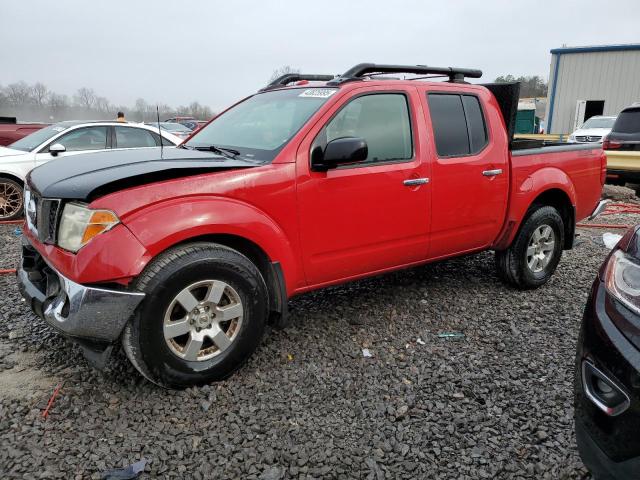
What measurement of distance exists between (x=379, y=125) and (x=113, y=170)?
179cm

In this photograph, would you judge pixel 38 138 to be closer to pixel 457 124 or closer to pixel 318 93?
pixel 318 93

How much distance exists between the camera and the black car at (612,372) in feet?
5.36

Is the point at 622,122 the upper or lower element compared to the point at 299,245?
upper

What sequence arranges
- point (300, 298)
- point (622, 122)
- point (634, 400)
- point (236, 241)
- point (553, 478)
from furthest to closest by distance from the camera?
point (622, 122) → point (300, 298) → point (236, 241) → point (553, 478) → point (634, 400)

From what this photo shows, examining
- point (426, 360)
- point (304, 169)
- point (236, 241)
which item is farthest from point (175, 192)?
point (426, 360)

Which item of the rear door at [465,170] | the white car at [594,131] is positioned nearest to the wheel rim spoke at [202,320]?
the rear door at [465,170]

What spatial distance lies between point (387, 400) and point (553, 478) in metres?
0.90

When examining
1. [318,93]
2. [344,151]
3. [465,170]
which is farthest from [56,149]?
[465,170]

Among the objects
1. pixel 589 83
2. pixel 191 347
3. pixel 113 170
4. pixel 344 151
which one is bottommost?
pixel 191 347

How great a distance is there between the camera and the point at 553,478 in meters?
2.22

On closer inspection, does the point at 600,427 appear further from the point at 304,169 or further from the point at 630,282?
the point at 304,169

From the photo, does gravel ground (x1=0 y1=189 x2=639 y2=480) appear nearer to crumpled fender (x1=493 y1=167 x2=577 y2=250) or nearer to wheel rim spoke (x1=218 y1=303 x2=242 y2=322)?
wheel rim spoke (x1=218 y1=303 x2=242 y2=322)

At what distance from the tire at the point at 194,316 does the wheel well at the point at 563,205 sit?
2.90m

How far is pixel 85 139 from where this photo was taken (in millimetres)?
7750
